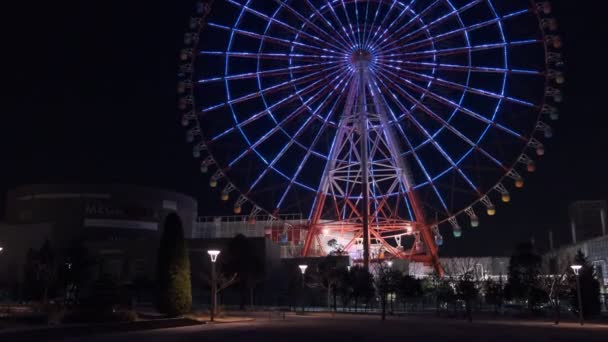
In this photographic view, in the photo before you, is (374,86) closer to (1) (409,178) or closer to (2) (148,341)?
(1) (409,178)

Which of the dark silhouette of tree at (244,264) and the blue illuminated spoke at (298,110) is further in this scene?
the dark silhouette of tree at (244,264)

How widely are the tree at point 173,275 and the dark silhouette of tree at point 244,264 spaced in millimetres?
20499

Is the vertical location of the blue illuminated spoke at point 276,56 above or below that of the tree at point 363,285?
above

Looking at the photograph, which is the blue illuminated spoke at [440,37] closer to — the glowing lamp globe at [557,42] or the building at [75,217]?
the glowing lamp globe at [557,42]

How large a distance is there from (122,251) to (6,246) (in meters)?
19.1

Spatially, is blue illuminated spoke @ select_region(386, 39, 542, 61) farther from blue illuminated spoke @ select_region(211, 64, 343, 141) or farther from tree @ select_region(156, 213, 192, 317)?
tree @ select_region(156, 213, 192, 317)

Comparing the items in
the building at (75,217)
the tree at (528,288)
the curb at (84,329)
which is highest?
the building at (75,217)

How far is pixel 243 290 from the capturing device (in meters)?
52.9

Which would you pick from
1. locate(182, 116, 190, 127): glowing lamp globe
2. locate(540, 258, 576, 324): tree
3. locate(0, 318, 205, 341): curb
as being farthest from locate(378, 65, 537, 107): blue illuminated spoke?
locate(0, 318, 205, 341): curb

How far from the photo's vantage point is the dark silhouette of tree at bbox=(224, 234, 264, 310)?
2099 inches

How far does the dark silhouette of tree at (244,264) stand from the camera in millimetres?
53312

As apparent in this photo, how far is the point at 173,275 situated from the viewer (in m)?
31.2

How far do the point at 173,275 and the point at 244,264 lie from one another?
23014mm

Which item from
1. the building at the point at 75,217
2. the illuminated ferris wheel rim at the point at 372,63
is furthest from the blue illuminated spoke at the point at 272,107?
the building at the point at 75,217
